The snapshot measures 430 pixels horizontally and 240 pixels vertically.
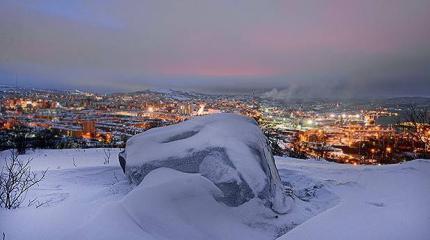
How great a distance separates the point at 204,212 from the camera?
416 cm

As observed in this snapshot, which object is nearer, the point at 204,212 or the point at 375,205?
the point at 204,212

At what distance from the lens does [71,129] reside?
22953 millimetres

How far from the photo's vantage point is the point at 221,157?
502cm

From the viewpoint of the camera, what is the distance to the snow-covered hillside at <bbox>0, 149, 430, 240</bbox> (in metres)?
3.55

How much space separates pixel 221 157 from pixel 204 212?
1.06 m

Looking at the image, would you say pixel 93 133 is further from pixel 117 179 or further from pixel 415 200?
pixel 415 200

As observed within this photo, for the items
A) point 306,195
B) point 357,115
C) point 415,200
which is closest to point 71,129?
point 306,195

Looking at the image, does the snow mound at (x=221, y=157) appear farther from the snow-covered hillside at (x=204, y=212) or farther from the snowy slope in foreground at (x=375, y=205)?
the snowy slope in foreground at (x=375, y=205)

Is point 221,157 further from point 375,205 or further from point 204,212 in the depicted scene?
point 375,205

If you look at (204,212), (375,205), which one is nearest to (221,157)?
(204,212)

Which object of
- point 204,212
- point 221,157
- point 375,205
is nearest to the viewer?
point 204,212

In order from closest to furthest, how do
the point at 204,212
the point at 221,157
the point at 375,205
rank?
the point at 204,212
the point at 375,205
the point at 221,157

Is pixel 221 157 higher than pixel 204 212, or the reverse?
pixel 221 157

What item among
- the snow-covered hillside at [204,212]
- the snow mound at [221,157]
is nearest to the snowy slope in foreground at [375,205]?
the snow-covered hillside at [204,212]
